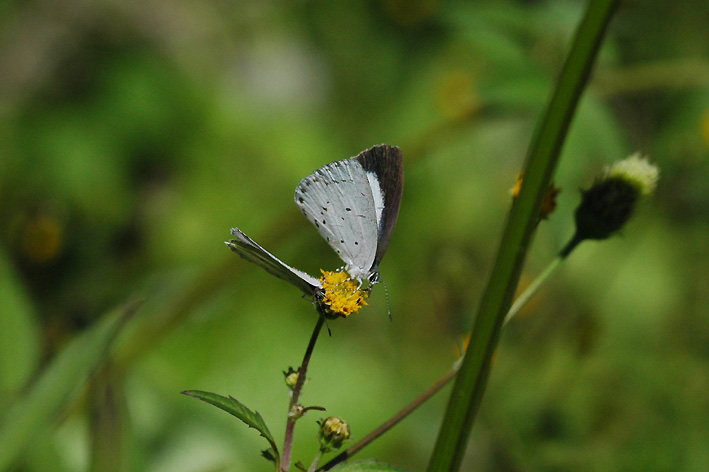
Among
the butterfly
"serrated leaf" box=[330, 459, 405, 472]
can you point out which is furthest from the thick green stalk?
the butterfly

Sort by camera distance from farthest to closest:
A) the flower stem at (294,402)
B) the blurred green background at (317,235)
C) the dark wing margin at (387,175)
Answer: the blurred green background at (317,235), the dark wing margin at (387,175), the flower stem at (294,402)

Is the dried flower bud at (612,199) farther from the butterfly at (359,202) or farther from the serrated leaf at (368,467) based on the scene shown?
the serrated leaf at (368,467)

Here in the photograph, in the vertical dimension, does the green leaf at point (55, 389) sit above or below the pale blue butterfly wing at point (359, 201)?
below

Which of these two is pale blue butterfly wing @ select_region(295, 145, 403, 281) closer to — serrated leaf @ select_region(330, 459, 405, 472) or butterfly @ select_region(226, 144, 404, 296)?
butterfly @ select_region(226, 144, 404, 296)

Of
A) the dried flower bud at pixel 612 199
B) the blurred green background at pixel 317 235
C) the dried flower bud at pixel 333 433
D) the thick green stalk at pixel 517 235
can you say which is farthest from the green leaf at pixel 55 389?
the dried flower bud at pixel 612 199

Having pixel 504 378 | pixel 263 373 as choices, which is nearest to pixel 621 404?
pixel 504 378

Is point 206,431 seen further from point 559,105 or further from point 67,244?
point 559,105
